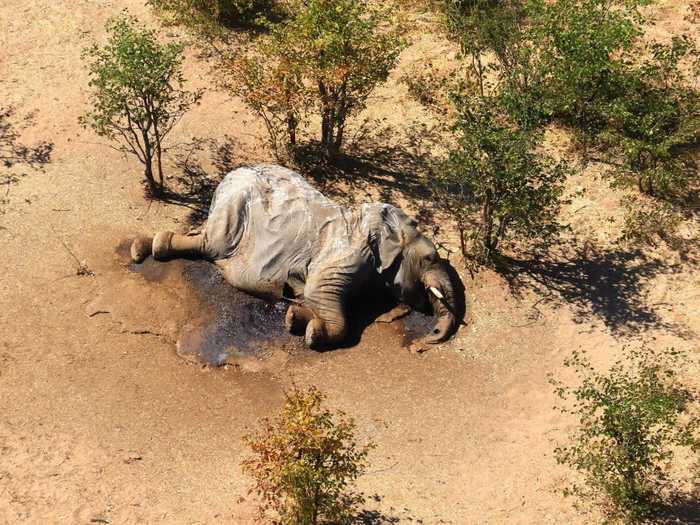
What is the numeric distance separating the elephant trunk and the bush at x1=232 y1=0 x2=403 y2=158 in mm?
5842

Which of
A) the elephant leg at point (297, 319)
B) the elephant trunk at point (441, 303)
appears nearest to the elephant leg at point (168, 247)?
the elephant leg at point (297, 319)

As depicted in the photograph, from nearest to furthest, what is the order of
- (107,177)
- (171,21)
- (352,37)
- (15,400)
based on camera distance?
1. (15,400)
2. (352,37)
3. (107,177)
4. (171,21)

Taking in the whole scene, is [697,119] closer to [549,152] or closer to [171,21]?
[549,152]

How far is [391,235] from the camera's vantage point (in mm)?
20328

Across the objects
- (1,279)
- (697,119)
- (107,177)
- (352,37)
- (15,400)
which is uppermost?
(352,37)

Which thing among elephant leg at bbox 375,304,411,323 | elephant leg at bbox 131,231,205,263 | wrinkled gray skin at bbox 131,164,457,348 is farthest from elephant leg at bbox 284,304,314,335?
elephant leg at bbox 131,231,205,263

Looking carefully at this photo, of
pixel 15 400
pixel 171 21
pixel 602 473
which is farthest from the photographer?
pixel 171 21

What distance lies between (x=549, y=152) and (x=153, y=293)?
12524mm

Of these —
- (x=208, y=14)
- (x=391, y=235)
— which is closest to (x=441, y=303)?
(x=391, y=235)

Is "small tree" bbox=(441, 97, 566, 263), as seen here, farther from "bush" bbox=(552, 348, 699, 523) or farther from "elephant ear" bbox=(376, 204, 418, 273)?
"bush" bbox=(552, 348, 699, 523)

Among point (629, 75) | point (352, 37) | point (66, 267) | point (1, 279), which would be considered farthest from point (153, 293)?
point (629, 75)

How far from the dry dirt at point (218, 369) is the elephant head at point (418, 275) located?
0.60m

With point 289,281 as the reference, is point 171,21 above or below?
above

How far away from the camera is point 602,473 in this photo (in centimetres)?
1588
